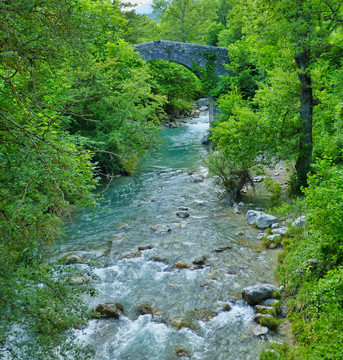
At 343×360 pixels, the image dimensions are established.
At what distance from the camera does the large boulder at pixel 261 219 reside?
8727 mm

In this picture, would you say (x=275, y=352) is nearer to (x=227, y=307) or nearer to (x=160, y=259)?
(x=227, y=307)

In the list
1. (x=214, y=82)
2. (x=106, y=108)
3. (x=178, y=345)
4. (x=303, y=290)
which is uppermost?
(x=214, y=82)

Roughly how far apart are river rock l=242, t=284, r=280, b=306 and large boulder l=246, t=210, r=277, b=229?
3026mm

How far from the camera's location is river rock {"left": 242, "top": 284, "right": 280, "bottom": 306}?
5.70m

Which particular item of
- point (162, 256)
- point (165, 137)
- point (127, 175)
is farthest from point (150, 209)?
point (165, 137)

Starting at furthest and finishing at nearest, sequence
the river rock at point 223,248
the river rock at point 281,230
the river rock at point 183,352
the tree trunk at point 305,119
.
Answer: the tree trunk at point 305,119 < the river rock at point 281,230 < the river rock at point 223,248 < the river rock at point 183,352

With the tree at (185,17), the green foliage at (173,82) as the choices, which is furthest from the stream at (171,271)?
the tree at (185,17)

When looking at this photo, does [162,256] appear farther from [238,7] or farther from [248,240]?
[238,7]

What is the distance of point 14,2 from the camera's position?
9.85ft

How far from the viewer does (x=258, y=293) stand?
18.8 ft

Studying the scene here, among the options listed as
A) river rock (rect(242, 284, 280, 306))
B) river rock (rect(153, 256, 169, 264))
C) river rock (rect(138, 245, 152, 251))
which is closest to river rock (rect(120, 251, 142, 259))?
river rock (rect(138, 245, 152, 251))

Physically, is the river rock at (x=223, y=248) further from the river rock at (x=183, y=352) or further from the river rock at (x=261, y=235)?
the river rock at (x=183, y=352)

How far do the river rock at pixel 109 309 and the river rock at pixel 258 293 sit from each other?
2.22 metres

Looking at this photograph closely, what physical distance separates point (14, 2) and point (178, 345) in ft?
15.6
